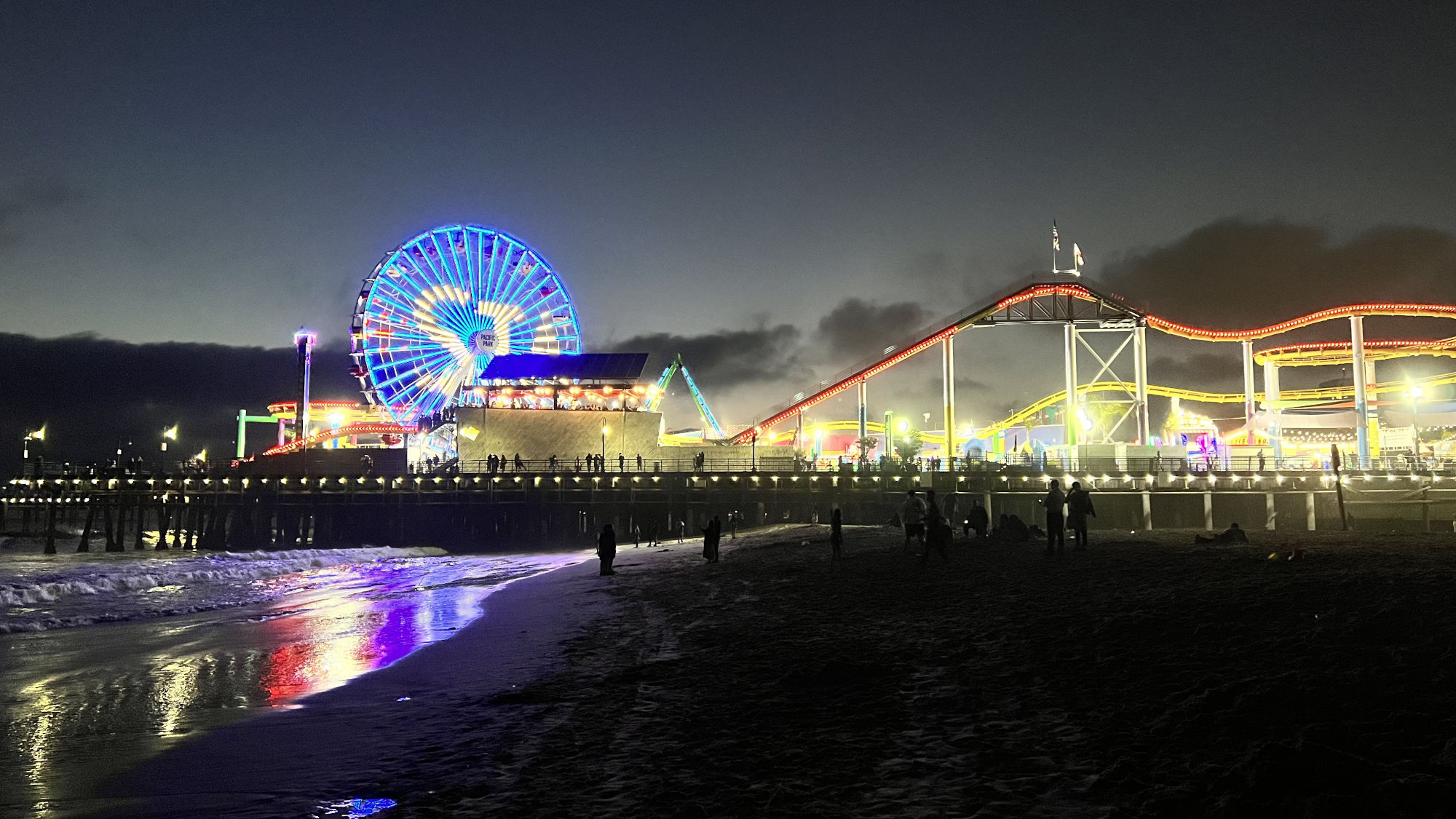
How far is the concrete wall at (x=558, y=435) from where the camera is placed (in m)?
58.7

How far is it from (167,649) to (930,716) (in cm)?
1209

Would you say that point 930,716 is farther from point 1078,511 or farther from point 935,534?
point 1078,511

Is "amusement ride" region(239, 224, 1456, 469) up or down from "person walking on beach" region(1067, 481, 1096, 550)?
up

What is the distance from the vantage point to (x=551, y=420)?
5962 cm

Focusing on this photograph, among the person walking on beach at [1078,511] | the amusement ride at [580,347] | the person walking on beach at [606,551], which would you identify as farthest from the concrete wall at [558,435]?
the person walking on beach at [1078,511]

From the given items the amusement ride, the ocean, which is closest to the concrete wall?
the amusement ride

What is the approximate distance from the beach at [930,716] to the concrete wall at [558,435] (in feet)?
155

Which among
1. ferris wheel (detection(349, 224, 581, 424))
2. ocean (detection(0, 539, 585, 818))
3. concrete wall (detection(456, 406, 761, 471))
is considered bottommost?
ocean (detection(0, 539, 585, 818))

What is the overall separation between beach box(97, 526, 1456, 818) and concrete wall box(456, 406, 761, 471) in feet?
155

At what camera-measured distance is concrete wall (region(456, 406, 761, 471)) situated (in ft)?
193

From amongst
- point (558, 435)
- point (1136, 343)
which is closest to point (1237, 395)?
point (1136, 343)

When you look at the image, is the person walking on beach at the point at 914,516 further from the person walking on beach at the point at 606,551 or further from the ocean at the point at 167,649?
the ocean at the point at 167,649

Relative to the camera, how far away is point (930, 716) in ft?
22.2

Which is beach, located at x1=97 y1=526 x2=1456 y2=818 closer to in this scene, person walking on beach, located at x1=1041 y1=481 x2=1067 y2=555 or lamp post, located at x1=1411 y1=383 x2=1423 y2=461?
person walking on beach, located at x1=1041 y1=481 x2=1067 y2=555
